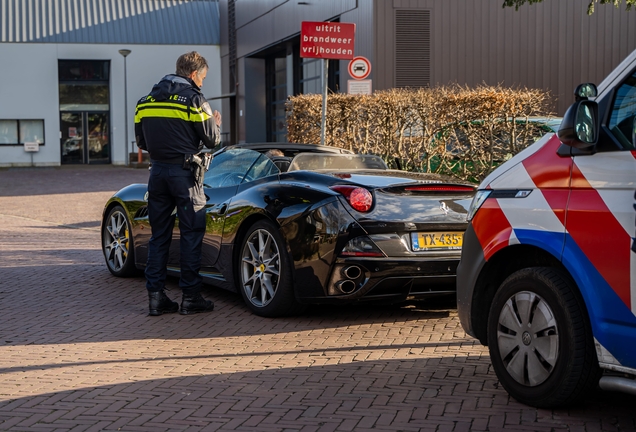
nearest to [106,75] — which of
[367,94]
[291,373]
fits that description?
[367,94]

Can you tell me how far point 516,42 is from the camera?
23984 mm

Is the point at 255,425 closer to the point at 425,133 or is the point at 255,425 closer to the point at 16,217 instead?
the point at 425,133

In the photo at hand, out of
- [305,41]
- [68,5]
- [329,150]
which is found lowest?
[329,150]

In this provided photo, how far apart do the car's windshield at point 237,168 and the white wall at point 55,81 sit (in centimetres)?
3564

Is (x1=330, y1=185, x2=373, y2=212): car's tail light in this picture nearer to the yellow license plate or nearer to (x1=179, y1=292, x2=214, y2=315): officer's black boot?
the yellow license plate

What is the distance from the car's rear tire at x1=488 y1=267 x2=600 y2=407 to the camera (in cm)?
405

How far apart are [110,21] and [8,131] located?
7.15 meters

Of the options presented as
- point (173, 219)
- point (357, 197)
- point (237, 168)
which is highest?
point (237, 168)

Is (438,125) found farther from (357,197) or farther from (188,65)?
(357,197)

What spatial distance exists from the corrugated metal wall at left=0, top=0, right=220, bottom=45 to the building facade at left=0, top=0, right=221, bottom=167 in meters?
0.05

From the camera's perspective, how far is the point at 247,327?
21.5 feet

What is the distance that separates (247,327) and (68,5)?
4050cm

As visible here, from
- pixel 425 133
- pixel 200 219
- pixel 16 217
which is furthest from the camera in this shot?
pixel 16 217

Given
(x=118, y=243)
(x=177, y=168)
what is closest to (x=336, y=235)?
(x=177, y=168)
